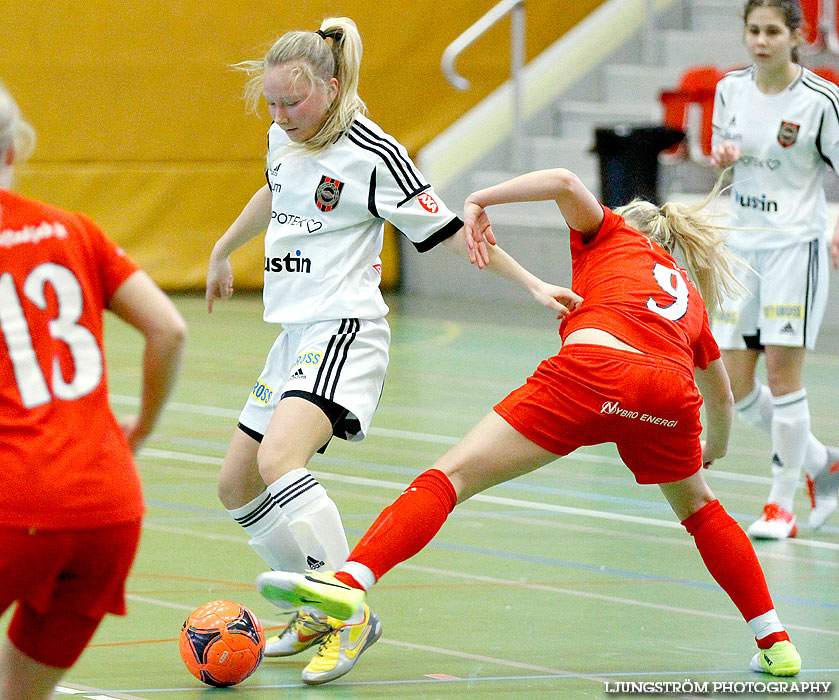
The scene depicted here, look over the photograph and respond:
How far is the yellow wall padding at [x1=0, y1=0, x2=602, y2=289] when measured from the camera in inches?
520

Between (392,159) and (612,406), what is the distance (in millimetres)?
977

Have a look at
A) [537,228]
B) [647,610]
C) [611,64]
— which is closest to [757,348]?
[647,610]

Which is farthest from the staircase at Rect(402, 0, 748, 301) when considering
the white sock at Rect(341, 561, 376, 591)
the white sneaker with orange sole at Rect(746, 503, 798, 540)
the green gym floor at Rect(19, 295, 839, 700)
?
the white sock at Rect(341, 561, 376, 591)

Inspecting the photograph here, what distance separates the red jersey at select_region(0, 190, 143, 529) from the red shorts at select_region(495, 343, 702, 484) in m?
1.36

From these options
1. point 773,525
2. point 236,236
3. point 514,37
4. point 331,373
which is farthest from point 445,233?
point 514,37

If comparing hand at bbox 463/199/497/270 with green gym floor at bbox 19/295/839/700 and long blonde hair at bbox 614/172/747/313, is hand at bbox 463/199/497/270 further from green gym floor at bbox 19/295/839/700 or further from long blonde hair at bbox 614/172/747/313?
green gym floor at bbox 19/295/839/700

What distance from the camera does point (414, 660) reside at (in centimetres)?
403

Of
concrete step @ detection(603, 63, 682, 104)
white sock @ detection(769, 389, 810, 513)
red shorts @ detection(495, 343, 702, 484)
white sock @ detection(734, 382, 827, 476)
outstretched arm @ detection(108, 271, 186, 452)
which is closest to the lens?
outstretched arm @ detection(108, 271, 186, 452)

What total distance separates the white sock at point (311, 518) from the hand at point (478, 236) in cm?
74

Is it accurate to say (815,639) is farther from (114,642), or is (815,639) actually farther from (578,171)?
(578,171)

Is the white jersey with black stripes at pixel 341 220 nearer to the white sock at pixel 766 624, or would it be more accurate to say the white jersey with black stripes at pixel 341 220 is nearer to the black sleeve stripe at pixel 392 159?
the black sleeve stripe at pixel 392 159

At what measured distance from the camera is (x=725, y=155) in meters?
5.84

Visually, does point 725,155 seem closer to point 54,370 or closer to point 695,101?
point 54,370

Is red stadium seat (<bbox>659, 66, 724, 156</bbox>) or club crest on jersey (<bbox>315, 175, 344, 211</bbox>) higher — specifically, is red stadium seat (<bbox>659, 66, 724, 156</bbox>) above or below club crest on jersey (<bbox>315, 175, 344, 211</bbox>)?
below
